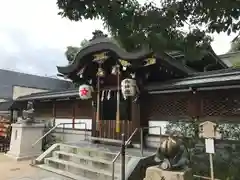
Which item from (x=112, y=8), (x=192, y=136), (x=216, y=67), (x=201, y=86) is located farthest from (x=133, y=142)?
(x=216, y=67)

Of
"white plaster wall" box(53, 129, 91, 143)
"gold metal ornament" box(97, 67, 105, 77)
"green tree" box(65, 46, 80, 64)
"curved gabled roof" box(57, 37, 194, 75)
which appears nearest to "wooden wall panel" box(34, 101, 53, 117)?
"white plaster wall" box(53, 129, 91, 143)

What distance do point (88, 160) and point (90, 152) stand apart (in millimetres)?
481

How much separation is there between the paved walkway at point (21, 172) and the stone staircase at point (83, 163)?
0.33 meters

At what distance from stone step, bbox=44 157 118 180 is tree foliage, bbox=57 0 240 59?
417 centimetres

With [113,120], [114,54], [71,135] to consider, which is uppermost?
[114,54]

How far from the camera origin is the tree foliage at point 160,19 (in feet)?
14.8

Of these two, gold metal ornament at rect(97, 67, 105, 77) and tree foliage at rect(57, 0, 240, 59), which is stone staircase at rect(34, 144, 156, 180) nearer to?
gold metal ornament at rect(97, 67, 105, 77)

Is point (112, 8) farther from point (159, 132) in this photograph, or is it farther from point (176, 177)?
point (159, 132)

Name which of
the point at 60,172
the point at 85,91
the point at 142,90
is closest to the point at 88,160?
the point at 60,172

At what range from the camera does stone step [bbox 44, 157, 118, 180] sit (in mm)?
7632

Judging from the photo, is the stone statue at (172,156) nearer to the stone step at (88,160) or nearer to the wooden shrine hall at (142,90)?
the wooden shrine hall at (142,90)

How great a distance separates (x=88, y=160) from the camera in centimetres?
863

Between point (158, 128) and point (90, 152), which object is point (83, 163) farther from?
point (158, 128)

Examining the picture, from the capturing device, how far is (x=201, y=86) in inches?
320
